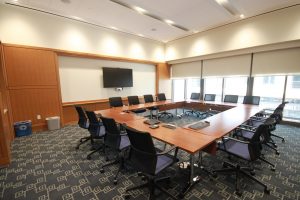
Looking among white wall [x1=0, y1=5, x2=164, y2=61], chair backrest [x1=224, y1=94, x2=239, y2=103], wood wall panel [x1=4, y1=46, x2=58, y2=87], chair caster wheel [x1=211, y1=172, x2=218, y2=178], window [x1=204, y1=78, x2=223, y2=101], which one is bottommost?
chair caster wheel [x1=211, y1=172, x2=218, y2=178]

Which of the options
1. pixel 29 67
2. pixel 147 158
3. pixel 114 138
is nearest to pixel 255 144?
pixel 147 158

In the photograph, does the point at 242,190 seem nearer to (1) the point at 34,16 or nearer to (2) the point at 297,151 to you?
(2) the point at 297,151

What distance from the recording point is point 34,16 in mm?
4410

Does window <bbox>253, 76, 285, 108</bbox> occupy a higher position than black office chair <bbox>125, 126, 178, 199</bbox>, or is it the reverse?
window <bbox>253, 76, 285, 108</bbox>

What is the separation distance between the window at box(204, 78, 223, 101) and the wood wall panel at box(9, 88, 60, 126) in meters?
6.56

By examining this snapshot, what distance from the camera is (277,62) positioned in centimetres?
506

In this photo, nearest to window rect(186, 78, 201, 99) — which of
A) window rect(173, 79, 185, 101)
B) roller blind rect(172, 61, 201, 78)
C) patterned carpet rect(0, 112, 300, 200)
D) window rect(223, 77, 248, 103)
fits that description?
window rect(173, 79, 185, 101)

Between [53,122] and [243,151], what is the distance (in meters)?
5.24

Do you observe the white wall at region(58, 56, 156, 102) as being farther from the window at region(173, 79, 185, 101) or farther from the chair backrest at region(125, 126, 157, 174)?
the chair backrest at region(125, 126, 157, 174)

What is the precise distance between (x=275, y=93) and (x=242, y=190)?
504 cm

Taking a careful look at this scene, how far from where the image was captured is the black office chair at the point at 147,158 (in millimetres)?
1667

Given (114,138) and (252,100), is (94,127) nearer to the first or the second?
(114,138)

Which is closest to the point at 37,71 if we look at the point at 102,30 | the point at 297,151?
the point at 102,30

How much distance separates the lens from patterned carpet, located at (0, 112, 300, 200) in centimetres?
202
